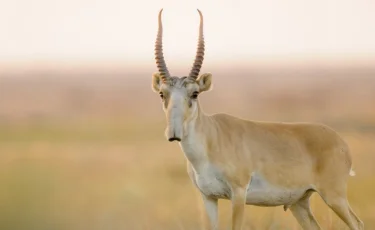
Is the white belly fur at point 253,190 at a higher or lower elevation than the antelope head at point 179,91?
→ lower

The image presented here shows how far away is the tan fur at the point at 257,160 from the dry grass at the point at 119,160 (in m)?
1.90

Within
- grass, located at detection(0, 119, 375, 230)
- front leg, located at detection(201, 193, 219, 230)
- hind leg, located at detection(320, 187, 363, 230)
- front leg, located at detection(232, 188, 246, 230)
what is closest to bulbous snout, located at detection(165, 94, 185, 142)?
front leg, located at detection(232, 188, 246, 230)

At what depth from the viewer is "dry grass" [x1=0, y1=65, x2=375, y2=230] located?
24797 mm

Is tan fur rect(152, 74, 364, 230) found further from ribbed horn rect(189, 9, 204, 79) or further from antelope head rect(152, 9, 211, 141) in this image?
ribbed horn rect(189, 9, 204, 79)

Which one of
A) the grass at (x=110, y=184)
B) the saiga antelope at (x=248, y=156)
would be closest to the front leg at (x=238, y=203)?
the saiga antelope at (x=248, y=156)

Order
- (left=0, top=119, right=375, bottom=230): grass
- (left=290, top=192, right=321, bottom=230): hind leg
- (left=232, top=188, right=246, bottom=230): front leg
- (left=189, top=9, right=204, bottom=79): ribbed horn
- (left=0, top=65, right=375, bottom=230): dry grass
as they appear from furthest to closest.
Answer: (left=0, top=65, right=375, bottom=230): dry grass → (left=0, top=119, right=375, bottom=230): grass → (left=290, top=192, right=321, bottom=230): hind leg → (left=232, top=188, right=246, bottom=230): front leg → (left=189, top=9, right=204, bottom=79): ribbed horn

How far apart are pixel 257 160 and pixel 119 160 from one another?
1904cm

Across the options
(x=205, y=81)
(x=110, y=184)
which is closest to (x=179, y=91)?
(x=205, y=81)

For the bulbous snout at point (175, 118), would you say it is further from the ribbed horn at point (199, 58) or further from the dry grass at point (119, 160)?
the dry grass at point (119, 160)

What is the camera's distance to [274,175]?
16875 mm

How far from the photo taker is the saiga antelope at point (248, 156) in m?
16.1

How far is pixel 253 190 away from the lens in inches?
655

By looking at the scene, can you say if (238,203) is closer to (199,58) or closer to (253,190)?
(253,190)

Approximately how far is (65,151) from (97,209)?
33.9 feet
